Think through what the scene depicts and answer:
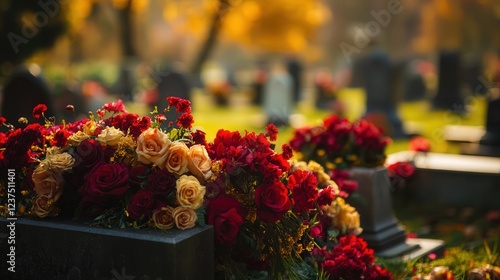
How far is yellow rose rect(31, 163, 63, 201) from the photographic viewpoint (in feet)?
12.4

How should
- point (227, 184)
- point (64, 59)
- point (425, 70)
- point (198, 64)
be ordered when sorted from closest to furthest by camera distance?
point (227, 184) → point (198, 64) → point (425, 70) → point (64, 59)

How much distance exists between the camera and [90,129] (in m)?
4.05

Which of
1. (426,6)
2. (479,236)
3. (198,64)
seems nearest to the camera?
(479,236)

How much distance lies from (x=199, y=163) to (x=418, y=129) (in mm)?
12739

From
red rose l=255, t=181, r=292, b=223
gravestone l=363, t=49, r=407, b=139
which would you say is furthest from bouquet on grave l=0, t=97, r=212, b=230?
gravestone l=363, t=49, r=407, b=139

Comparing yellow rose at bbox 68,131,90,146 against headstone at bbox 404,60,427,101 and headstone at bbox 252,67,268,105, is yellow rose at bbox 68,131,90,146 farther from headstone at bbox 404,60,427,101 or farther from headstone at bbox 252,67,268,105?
headstone at bbox 404,60,427,101

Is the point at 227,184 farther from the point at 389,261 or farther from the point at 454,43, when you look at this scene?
the point at 454,43

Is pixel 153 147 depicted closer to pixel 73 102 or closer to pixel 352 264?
pixel 352 264

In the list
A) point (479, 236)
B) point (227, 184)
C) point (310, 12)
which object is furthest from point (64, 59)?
point (227, 184)

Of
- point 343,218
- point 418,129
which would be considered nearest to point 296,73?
point 418,129

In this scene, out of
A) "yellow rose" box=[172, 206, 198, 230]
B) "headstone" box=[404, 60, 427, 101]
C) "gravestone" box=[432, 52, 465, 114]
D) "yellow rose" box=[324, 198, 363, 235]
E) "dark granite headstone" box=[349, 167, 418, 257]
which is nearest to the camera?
"yellow rose" box=[172, 206, 198, 230]

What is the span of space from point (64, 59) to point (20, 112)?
2802 cm

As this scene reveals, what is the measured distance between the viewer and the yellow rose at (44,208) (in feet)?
12.5

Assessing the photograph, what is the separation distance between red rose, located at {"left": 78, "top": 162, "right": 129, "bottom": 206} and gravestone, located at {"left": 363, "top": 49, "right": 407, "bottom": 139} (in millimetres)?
11787
